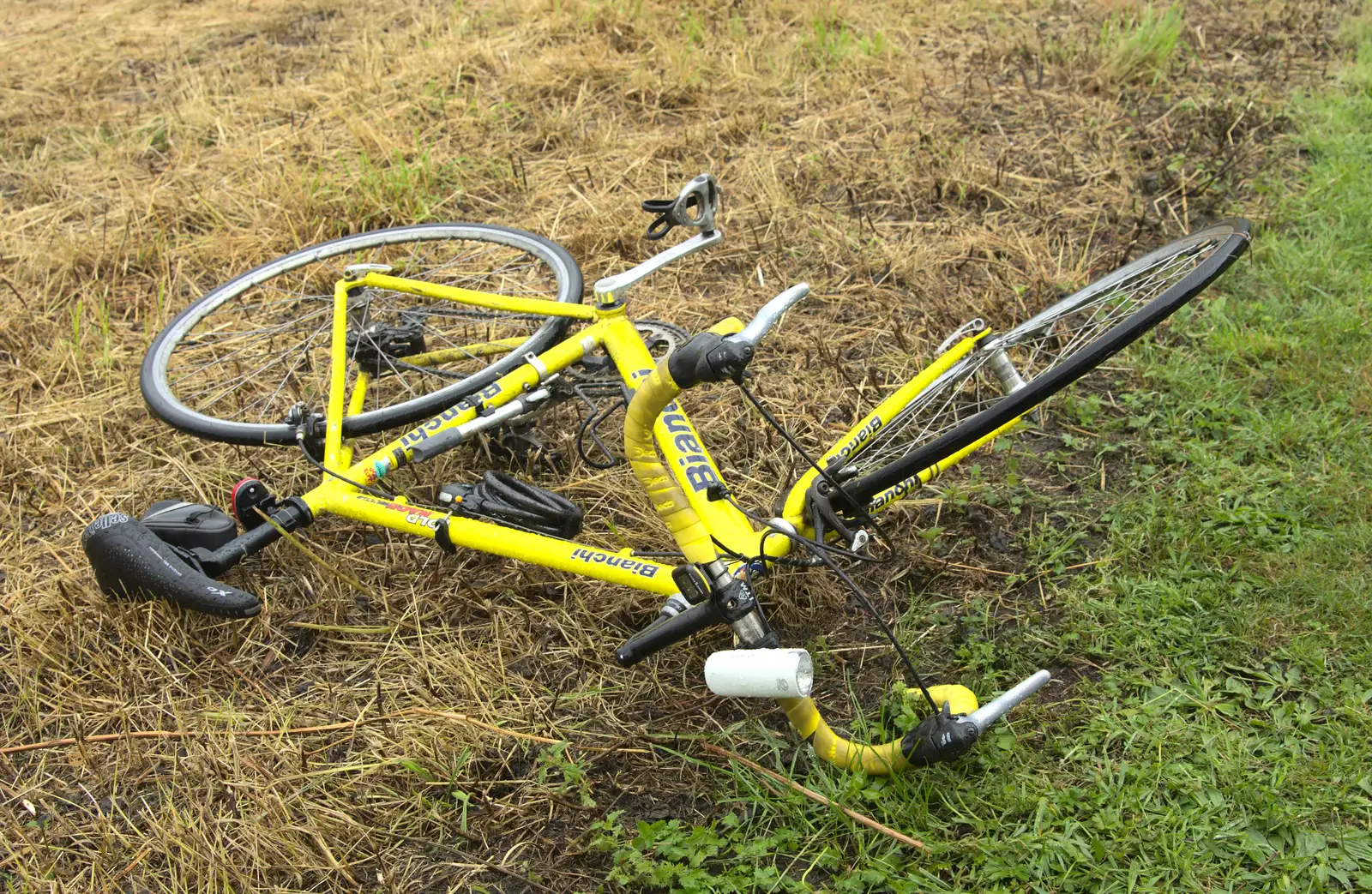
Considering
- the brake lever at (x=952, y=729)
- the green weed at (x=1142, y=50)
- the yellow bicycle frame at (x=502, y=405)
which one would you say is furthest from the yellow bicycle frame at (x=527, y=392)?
the green weed at (x=1142, y=50)

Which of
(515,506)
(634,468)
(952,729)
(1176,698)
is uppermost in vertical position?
(634,468)

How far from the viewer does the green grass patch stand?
2088 millimetres

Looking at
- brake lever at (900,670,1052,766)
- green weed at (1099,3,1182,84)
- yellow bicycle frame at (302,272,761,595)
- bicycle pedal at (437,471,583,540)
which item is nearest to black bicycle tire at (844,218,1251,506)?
yellow bicycle frame at (302,272,761,595)

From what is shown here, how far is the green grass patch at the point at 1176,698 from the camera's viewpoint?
2.09 meters

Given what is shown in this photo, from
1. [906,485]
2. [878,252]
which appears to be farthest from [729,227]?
[906,485]

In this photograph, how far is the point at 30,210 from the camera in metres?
4.73

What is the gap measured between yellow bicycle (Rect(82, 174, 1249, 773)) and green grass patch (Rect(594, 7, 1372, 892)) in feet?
0.69

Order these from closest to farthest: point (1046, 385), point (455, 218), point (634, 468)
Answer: point (634, 468) → point (1046, 385) → point (455, 218)

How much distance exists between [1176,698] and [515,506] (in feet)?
5.41

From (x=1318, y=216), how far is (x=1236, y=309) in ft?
2.44

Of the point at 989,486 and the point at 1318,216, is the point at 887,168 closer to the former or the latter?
the point at 1318,216

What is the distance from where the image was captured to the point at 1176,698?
2.36 meters

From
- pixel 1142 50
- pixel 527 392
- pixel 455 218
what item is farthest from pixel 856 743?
pixel 1142 50

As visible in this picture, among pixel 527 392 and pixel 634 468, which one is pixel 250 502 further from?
pixel 634 468
